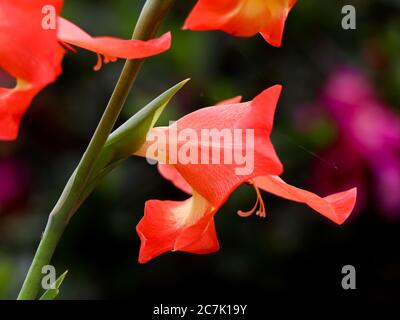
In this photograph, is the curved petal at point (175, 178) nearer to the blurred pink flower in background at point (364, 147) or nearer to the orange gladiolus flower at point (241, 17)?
the orange gladiolus flower at point (241, 17)

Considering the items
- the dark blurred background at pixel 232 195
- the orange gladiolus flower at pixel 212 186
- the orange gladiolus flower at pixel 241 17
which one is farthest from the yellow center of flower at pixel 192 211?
the dark blurred background at pixel 232 195

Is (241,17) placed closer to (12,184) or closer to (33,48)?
(33,48)

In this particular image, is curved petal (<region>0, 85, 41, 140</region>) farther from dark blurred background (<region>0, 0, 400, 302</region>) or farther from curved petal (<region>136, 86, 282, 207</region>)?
dark blurred background (<region>0, 0, 400, 302</region>)

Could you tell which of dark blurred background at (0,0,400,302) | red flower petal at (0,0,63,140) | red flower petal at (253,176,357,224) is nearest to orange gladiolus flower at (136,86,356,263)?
red flower petal at (253,176,357,224)

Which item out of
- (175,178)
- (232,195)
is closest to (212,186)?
(175,178)

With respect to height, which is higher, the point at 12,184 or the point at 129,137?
the point at 12,184
